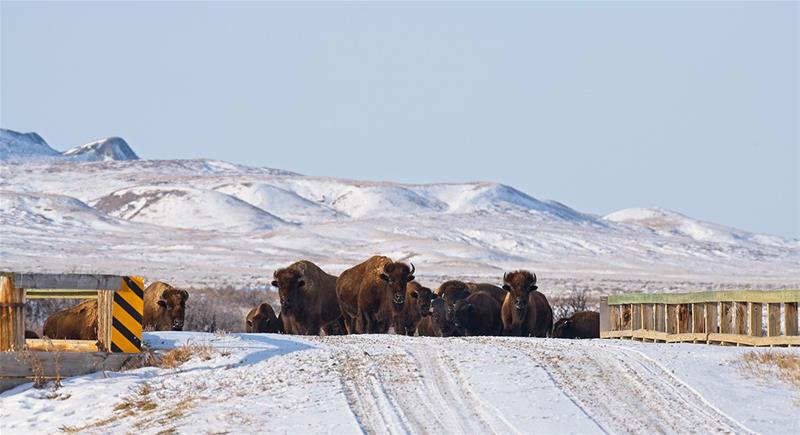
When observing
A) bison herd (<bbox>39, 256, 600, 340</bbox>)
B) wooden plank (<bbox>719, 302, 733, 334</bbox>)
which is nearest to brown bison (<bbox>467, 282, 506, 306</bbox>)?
bison herd (<bbox>39, 256, 600, 340</bbox>)

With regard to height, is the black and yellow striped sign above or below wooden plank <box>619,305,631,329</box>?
above

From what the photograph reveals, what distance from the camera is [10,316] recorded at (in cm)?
1800

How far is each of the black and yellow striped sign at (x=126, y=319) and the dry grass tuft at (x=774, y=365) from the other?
24.3 feet

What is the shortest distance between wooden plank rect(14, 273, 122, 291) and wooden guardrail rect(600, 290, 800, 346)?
371 inches

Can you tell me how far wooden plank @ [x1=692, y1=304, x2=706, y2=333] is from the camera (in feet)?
78.7

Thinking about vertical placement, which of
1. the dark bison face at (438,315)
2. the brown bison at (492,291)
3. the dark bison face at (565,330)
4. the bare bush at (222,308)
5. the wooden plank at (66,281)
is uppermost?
the wooden plank at (66,281)

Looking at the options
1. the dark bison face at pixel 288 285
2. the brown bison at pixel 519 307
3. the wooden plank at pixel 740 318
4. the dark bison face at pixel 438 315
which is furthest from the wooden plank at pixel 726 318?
the dark bison face at pixel 288 285

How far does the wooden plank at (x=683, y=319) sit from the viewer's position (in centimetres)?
2442

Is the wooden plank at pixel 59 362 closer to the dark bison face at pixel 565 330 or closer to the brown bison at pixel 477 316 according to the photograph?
the brown bison at pixel 477 316

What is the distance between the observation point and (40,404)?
1639 cm

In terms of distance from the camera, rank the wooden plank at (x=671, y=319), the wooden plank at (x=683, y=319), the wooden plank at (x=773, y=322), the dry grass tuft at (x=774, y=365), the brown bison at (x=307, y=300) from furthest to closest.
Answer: the brown bison at (x=307, y=300)
the wooden plank at (x=671, y=319)
the wooden plank at (x=683, y=319)
the wooden plank at (x=773, y=322)
the dry grass tuft at (x=774, y=365)

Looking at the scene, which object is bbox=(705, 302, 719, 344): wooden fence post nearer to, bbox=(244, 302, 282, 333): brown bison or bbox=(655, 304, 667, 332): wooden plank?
bbox=(655, 304, 667, 332): wooden plank

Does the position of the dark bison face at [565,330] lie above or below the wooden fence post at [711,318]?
below

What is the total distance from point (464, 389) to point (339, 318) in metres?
16.9
